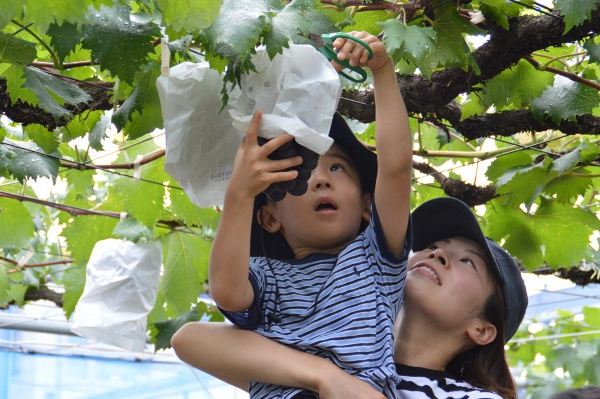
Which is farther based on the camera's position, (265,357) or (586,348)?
(586,348)

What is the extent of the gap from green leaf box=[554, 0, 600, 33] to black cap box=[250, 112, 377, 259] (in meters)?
0.40

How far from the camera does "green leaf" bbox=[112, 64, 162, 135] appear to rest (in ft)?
4.31

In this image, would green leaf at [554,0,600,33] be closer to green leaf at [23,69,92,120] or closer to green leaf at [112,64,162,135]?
green leaf at [112,64,162,135]

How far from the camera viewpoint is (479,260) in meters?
1.48

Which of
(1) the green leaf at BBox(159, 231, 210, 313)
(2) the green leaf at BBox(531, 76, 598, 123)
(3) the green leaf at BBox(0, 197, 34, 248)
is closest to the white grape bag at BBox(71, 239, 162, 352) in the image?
(1) the green leaf at BBox(159, 231, 210, 313)

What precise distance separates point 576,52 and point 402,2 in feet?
1.87

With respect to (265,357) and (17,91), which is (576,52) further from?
(17,91)

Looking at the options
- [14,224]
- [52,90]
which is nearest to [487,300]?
[52,90]

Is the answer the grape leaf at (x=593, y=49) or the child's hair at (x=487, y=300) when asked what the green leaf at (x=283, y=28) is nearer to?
the child's hair at (x=487, y=300)

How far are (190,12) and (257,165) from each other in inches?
8.1

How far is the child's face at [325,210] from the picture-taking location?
1263 millimetres

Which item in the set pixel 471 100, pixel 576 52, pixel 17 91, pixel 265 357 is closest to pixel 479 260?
pixel 471 100

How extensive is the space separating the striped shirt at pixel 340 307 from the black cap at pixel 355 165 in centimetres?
9

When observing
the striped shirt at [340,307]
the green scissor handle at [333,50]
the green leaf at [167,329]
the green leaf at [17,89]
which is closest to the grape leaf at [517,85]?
the striped shirt at [340,307]
